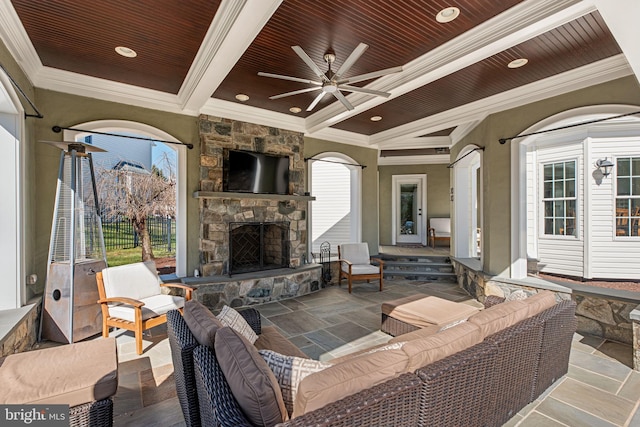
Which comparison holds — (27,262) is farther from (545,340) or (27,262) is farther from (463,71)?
(463,71)

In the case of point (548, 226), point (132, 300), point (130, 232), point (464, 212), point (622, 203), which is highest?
point (622, 203)

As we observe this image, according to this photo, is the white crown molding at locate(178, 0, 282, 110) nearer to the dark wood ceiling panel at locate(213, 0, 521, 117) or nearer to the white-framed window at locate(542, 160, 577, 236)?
the dark wood ceiling panel at locate(213, 0, 521, 117)

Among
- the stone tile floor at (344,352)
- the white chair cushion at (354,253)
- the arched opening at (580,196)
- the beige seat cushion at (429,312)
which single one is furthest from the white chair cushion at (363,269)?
the arched opening at (580,196)

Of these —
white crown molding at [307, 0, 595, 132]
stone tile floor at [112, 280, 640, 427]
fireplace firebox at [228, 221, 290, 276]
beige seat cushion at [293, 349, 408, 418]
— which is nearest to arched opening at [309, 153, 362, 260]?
fireplace firebox at [228, 221, 290, 276]

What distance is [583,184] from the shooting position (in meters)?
5.58

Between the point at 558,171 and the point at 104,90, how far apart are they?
25.8 ft

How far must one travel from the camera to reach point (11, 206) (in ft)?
10.1

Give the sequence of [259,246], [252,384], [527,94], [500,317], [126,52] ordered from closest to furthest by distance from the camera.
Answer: [252,384] → [500,317] → [126,52] → [527,94] → [259,246]

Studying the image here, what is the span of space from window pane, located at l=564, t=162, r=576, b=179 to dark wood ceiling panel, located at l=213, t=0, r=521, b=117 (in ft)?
14.6

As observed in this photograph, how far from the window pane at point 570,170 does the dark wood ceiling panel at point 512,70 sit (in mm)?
2672

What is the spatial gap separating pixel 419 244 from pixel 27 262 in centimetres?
847

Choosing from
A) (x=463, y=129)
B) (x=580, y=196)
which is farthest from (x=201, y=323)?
(x=580, y=196)

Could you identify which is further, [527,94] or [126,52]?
[527,94]

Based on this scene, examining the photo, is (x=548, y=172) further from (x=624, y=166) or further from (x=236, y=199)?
(x=236, y=199)
